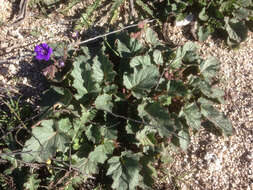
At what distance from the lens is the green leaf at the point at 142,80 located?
2.73 meters

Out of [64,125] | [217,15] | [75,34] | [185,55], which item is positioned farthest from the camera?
[217,15]

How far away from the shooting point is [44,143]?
8.71 ft

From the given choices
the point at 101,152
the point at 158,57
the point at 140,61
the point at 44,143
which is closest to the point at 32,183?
the point at 44,143

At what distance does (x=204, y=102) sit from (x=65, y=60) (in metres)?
1.31

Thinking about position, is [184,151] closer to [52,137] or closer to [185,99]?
[185,99]

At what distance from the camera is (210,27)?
3385mm

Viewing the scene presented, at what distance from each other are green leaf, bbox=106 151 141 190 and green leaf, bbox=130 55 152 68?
0.76 meters

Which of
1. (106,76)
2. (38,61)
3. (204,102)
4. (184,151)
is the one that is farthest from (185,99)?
(38,61)

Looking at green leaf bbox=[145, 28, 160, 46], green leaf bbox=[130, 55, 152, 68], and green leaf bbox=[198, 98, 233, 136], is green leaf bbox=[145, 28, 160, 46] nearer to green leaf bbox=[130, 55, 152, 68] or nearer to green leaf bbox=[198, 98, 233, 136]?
green leaf bbox=[130, 55, 152, 68]

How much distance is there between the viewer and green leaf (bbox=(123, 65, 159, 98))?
8.96ft

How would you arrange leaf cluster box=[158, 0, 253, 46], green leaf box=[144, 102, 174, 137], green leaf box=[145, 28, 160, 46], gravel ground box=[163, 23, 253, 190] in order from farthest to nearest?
leaf cluster box=[158, 0, 253, 46], green leaf box=[145, 28, 160, 46], gravel ground box=[163, 23, 253, 190], green leaf box=[144, 102, 174, 137]

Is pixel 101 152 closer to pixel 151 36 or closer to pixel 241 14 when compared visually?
pixel 151 36

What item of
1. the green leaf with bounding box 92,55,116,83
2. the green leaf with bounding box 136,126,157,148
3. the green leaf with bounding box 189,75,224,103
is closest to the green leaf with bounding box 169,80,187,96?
the green leaf with bounding box 189,75,224,103

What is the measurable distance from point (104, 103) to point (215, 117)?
993 mm
